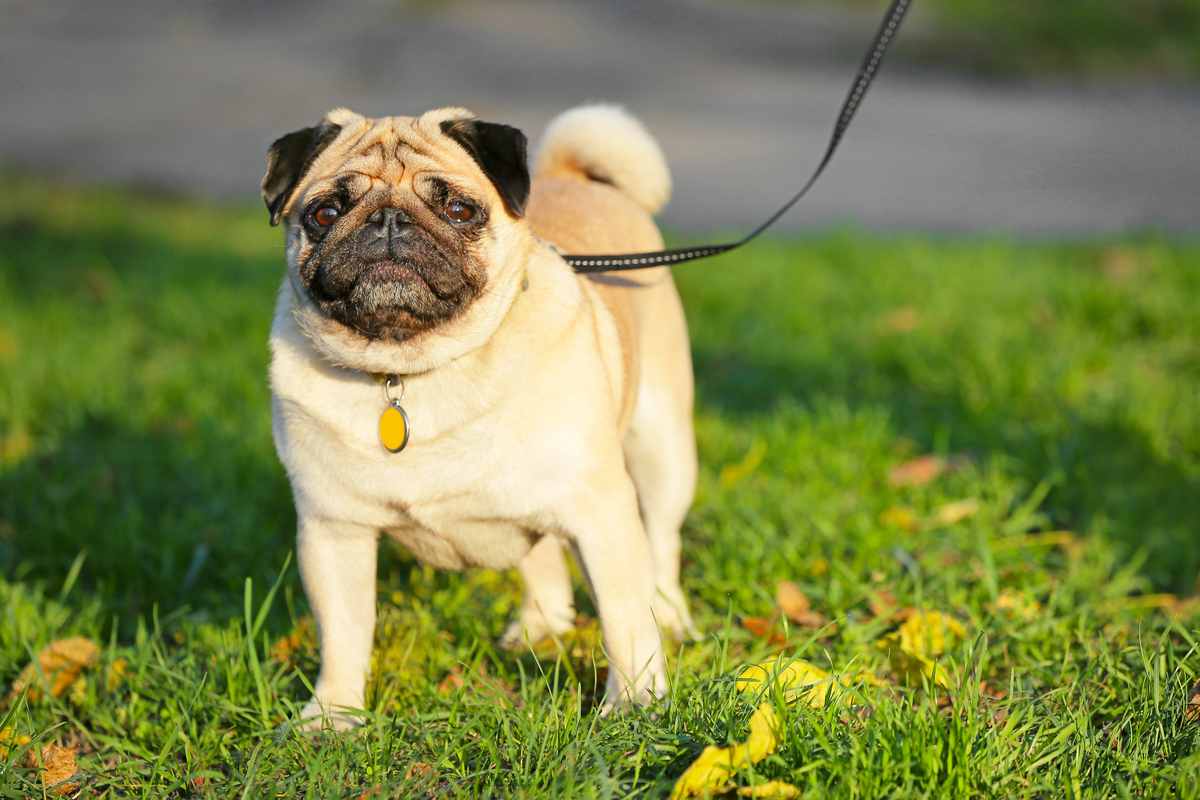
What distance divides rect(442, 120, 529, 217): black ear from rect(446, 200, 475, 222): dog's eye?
9 centimetres

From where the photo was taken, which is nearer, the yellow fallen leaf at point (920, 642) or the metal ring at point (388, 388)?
the metal ring at point (388, 388)

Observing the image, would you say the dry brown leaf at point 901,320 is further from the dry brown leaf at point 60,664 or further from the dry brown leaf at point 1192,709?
the dry brown leaf at point 60,664

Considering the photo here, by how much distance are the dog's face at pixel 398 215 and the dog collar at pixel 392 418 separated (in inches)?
4.6

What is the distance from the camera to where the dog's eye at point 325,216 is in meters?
2.49

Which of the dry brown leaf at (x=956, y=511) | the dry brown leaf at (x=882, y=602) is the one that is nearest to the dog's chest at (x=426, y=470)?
the dry brown leaf at (x=882, y=602)

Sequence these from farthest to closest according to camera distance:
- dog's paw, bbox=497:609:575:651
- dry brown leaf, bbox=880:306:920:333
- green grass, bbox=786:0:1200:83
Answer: green grass, bbox=786:0:1200:83
dry brown leaf, bbox=880:306:920:333
dog's paw, bbox=497:609:575:651

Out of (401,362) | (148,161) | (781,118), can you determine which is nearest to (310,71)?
(148,161)

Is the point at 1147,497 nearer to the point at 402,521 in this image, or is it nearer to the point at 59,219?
the point at 402,521

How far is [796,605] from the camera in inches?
123

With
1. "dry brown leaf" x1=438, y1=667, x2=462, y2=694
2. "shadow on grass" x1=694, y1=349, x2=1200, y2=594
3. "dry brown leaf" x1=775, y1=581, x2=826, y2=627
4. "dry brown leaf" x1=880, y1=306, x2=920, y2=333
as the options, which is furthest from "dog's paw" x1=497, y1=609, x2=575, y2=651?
"dry brown leaf" x1=880, y1=306, x2=920, y2=333

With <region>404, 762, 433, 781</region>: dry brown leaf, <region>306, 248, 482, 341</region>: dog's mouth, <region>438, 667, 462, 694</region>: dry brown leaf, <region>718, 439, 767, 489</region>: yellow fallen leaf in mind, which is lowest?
<region>438, 667, 462, 694</region>: dry brown leaf

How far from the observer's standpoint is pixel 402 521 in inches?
96.9

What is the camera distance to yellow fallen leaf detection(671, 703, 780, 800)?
6.33 feet

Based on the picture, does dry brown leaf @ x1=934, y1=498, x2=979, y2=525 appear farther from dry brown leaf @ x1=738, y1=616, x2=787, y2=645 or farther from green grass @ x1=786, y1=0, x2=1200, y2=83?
green grass @ x1=786, y1=0, x2=1200, y2=83
